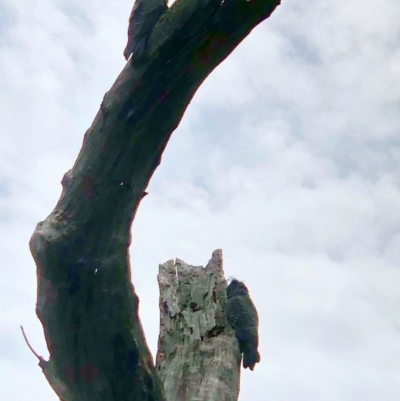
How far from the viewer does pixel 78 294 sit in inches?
124

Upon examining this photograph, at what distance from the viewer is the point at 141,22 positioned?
3113mm

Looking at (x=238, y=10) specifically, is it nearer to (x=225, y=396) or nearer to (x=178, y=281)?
(x=225, y=396)

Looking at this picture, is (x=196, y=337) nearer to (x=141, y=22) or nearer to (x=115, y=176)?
(x=115, y=176)

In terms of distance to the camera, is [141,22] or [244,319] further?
[244,319]

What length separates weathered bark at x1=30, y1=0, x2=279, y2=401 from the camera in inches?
119

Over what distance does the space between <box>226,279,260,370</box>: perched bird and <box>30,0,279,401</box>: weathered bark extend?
2.09m

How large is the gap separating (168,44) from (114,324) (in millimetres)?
1527

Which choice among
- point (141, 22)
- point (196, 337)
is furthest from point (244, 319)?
point (141, 22)

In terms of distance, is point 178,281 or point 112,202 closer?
point 112,202

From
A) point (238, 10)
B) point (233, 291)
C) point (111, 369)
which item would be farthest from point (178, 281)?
point (238, 10)

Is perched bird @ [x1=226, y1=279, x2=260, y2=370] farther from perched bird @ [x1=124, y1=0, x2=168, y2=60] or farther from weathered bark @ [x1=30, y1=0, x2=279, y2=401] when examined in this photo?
perched bird @ [x1=124, y1=0, x2=168, y2=60]

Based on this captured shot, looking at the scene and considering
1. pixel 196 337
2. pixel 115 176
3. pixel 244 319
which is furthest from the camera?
pixel 196 337

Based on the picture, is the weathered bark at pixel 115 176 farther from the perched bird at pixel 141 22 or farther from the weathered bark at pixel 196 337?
the weathered bark at pixel 196 337

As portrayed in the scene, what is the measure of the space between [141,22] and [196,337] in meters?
3.30
